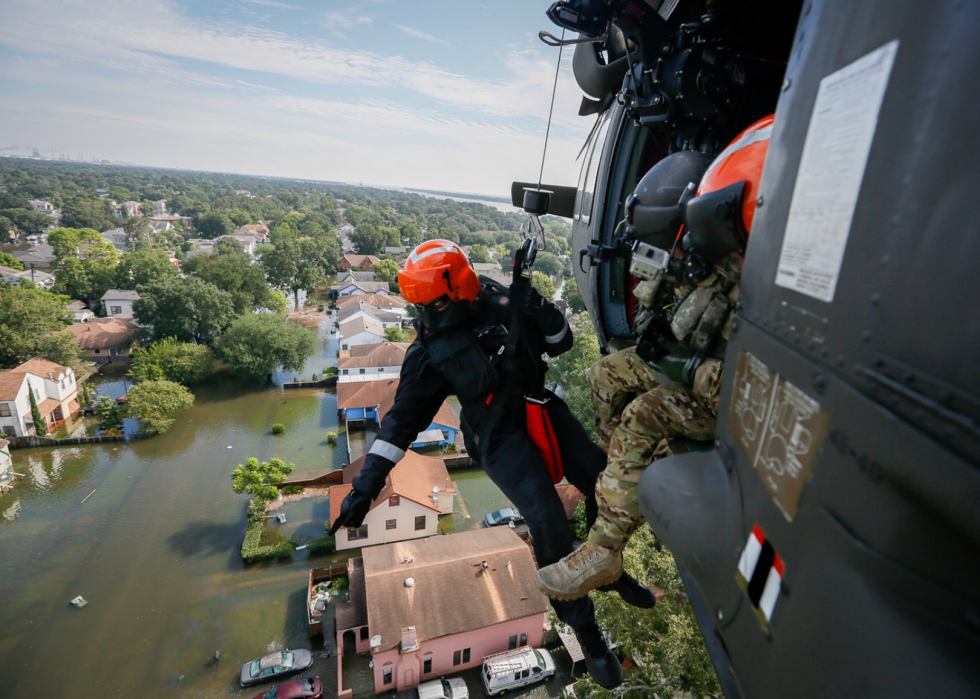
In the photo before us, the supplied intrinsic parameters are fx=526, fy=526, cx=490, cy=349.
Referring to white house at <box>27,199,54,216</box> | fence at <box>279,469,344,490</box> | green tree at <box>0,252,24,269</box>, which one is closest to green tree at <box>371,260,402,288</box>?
fence at <box>279,469,344,490</box>

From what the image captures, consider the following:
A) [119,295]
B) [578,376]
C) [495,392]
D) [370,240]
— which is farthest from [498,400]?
[370,240]

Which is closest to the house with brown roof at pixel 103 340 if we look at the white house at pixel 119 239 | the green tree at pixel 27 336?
the green tree at pixel 27 336

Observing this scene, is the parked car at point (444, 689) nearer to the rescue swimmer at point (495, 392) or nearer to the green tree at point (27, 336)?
the rescue swimmer at point (495, 392)

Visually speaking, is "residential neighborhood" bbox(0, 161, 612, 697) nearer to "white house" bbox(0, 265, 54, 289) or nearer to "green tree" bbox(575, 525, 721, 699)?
"white house" bbox(0, 265, 54, 289)

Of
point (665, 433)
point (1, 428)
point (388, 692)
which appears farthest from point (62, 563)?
point (665, 433)

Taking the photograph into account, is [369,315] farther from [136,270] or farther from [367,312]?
[136,270]

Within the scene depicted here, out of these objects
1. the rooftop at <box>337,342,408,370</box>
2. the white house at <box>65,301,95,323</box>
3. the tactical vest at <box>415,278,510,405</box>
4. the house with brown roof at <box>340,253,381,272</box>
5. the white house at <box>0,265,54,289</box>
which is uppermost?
the tactical vest at <box>415,278,510,405</box>

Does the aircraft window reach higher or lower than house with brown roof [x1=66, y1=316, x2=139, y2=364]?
higher
